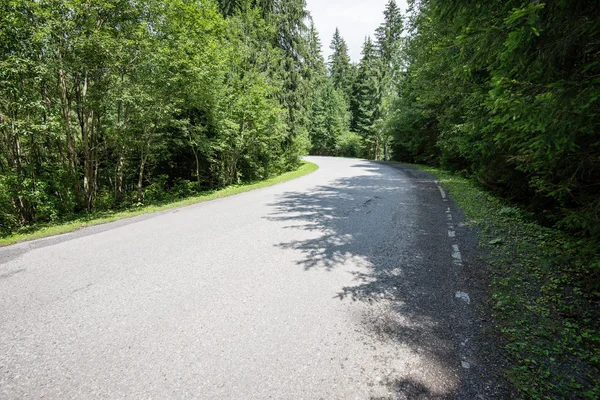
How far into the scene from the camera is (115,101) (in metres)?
9.36

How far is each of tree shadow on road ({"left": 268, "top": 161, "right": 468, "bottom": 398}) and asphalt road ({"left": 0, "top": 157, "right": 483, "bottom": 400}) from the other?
0.06 ft

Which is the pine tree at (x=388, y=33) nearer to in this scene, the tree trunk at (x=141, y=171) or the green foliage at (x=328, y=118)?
the green foliage at (x=328, y=118)

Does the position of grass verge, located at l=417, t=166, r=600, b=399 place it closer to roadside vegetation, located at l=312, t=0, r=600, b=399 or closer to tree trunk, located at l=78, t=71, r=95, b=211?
roadside vegetation, located at l=312, t=0, r=600, b=399

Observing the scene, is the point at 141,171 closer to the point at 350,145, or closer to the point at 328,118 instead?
the point at 350,145

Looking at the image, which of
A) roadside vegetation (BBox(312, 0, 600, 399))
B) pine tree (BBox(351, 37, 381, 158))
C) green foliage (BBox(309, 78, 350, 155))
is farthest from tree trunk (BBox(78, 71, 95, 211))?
green foliage (BBox(309, 78, 350, 155))

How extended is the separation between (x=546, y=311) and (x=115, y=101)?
12.1m

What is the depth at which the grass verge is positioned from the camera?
2.20 metres

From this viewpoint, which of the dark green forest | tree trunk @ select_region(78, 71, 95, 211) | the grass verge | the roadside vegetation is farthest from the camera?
tree trunk @ select_region(78, 71, 95, 211)

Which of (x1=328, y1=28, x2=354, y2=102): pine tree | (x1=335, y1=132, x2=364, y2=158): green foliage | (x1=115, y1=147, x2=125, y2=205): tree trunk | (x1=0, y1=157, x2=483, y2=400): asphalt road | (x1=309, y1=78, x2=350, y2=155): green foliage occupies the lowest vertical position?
(x1=0, y1=157, x2=483, y2=400): asphalt road

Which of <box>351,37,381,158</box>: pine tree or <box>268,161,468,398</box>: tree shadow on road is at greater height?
<box>351,37,381,158</box>: pine tree

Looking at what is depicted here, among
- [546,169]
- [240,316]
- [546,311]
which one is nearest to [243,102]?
[546,169]

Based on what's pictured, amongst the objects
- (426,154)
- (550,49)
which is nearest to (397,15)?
(426,154)

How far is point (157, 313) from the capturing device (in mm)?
3160

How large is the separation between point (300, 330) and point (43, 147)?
12.2 m
